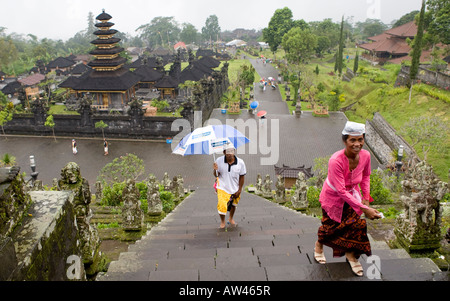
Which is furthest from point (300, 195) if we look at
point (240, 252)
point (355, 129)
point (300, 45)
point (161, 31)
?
point (161, 31)

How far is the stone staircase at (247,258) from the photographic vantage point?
4.09 metres

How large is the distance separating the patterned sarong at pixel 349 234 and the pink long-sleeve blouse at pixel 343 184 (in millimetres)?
83

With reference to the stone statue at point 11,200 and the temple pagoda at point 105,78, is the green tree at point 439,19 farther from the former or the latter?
the stone statue at point 11,200

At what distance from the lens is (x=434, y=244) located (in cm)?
517

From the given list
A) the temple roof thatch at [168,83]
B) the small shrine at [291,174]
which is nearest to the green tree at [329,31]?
the temple roof thatch at [168,83]

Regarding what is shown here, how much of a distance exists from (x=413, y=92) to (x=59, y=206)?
2868cm

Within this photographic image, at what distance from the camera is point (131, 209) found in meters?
7.11

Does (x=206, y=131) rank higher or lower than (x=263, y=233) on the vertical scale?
higher

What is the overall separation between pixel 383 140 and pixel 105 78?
78.2ft

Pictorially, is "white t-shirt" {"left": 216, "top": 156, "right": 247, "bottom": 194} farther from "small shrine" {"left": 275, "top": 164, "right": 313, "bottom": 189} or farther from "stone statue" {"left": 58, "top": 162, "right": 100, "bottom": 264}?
"small shrine" {"left": 275, "top": 164, "right": 313, "bottom": 189}

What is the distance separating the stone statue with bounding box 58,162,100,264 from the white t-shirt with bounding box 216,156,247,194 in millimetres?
2579
